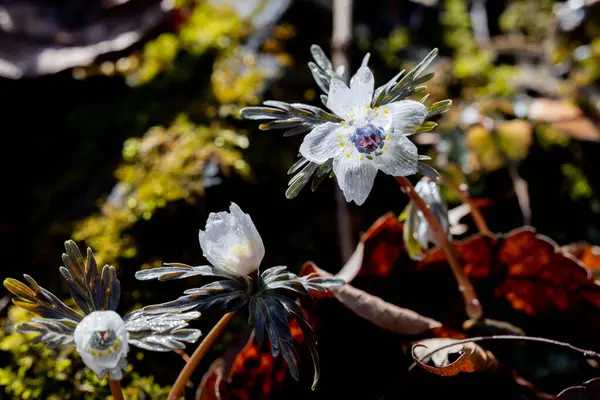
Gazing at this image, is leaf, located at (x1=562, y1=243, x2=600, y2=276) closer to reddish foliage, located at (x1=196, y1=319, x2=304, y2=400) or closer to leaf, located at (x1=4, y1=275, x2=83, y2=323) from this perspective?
reddish foliage, located at (x1=196, y1=319, x2=304, y2=400)

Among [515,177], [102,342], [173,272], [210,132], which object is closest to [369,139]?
[173,272]

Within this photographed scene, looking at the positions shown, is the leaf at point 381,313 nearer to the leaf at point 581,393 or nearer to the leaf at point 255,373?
the leaf at point 255,373

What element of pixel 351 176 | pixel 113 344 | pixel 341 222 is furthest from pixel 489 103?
pixel 113 344

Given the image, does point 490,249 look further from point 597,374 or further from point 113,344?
point 113,344

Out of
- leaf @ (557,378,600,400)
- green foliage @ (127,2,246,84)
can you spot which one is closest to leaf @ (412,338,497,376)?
leaf @ (557,378,600,400)

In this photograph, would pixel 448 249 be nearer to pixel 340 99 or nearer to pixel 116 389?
pixel 340 99
